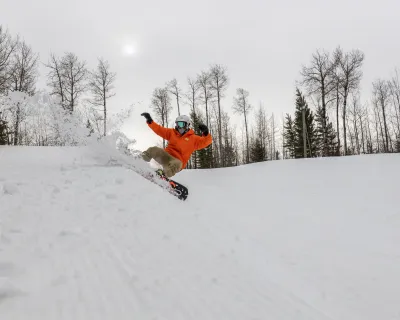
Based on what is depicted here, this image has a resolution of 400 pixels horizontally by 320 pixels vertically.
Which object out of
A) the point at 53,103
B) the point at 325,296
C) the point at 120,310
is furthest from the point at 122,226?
the point at 53,103

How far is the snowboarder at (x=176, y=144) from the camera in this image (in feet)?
17.6

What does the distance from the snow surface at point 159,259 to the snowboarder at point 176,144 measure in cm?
104

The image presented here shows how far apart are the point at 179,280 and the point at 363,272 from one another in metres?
2.00

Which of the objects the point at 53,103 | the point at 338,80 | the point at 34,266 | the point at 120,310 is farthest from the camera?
the point at 338,80

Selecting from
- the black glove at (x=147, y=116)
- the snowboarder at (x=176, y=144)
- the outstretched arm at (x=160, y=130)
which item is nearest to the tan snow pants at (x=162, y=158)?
the snowboarder at (x=176, y=144)

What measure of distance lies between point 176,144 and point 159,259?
3.65m

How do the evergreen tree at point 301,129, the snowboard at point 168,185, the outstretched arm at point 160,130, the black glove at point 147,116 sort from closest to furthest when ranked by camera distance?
1. the snowboard at point 168,185
2. the black glove at point 147,116
3. the outstretched arm at point 160,130
4. the evergreen tree at point 301,129

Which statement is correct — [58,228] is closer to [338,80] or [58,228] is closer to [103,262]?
[103,262]

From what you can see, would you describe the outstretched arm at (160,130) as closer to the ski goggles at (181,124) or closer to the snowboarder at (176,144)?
the snowboarder at (176,144)

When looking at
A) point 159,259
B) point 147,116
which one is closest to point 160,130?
point 147,116

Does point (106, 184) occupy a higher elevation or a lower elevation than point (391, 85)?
lower

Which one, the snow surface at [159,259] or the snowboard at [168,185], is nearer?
the snow surface at [159,259]

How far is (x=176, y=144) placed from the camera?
219 inches

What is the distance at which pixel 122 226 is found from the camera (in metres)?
2.52
